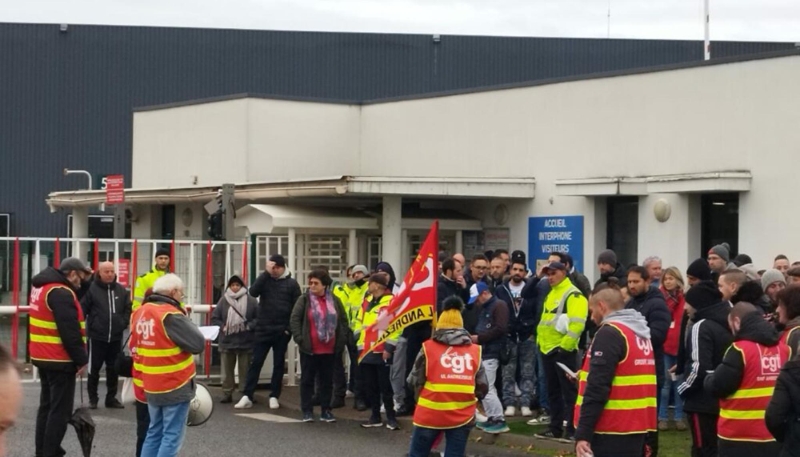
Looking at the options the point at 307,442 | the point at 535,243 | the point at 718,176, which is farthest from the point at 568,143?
the point at 307,442

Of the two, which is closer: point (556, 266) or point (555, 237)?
point (556, 266)

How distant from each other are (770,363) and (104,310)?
10.2m

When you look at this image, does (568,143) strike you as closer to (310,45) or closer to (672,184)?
(672,184)

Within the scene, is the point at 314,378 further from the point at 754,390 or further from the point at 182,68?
the point at 182,68

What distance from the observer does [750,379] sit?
8.35 meters

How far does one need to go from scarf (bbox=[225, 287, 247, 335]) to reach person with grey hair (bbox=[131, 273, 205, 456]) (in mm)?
6869

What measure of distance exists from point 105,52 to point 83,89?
143cm

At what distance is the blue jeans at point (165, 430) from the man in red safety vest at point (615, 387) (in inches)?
145

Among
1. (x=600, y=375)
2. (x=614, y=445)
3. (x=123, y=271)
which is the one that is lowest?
(x=614, y=445)

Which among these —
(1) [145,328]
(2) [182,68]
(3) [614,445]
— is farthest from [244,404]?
(2) [182,68]

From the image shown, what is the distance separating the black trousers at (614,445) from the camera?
8273mm

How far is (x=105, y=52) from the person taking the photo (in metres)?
45.0

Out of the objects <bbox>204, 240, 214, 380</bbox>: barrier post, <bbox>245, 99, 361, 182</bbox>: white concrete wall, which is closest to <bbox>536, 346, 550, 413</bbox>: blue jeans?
<bbox>204, 240, 214, 380</bbox>: barrier post

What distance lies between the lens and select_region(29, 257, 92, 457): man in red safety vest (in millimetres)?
11750
